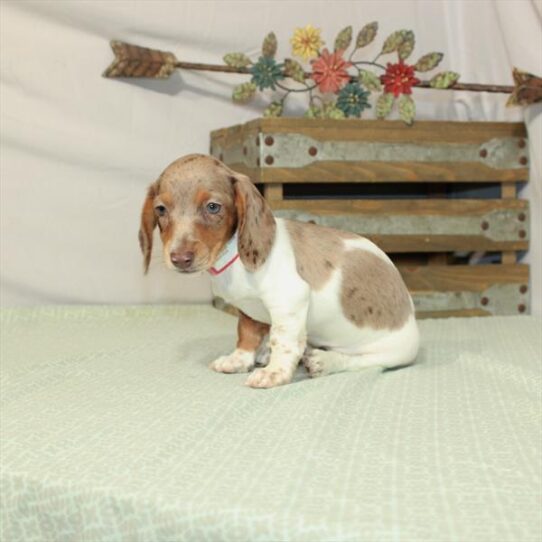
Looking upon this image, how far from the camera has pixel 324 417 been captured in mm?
1438

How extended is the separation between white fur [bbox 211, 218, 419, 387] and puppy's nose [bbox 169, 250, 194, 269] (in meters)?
0.17

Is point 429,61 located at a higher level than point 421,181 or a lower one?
higher

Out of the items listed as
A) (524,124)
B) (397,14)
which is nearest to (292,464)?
(524,124)

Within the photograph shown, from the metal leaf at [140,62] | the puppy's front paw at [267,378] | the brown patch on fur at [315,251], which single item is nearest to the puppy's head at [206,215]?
the brown patch on fur at [315,251]

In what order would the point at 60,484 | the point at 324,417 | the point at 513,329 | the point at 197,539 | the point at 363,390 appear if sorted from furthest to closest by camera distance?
the point at 513,329 < the point at 363,390 < the point at 324,417 < the point at 60,484 < the point at 197,539

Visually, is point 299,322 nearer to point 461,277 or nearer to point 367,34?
point 461,277

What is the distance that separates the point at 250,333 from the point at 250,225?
0.33 metres

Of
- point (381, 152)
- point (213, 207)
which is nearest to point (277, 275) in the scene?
point (213, 207)

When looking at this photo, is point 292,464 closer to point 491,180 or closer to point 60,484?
point 60,484

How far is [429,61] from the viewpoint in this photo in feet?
8.91

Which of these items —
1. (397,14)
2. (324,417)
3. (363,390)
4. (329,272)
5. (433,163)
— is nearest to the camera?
(324,417)

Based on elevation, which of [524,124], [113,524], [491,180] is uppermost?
[524,124]

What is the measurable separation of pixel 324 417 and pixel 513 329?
1.18m

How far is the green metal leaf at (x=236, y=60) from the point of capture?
2707 millimetres
